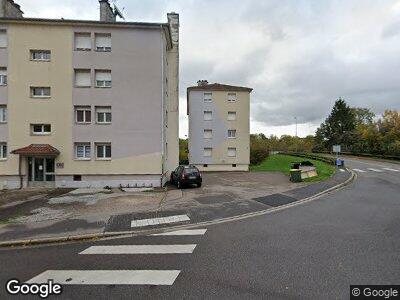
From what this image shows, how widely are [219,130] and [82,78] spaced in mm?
18823

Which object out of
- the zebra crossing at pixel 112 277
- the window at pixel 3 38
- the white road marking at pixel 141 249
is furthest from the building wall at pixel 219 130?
the zebra crossing at pixel 112 277

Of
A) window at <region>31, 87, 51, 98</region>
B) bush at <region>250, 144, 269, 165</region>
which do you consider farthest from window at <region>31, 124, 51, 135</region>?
bush at <region>250, 144, 269, 165</region>

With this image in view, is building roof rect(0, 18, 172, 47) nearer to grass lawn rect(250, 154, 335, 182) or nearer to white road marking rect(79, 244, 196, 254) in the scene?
grass lawn rect(250, 154, 335, 182)

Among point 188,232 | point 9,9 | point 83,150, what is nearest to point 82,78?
point 83,150

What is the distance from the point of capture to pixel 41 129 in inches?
805

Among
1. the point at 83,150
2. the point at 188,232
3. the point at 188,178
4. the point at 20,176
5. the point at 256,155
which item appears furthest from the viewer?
the point at 256,155

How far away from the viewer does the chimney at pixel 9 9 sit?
20859 millimetres

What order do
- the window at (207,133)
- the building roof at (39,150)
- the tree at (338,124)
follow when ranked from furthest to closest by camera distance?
the tree at (338,124), the window at (207,133), the building roof at (39,150)

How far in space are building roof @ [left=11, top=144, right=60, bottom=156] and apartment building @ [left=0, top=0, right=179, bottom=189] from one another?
128mm

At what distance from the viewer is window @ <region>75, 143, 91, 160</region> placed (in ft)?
67.6

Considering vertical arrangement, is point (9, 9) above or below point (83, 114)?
above

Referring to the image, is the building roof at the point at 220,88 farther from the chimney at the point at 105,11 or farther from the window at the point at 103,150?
the window at the point at 103,150

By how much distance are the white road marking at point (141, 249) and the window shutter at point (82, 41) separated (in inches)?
686

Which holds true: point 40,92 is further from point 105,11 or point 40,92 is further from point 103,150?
point 105,11
